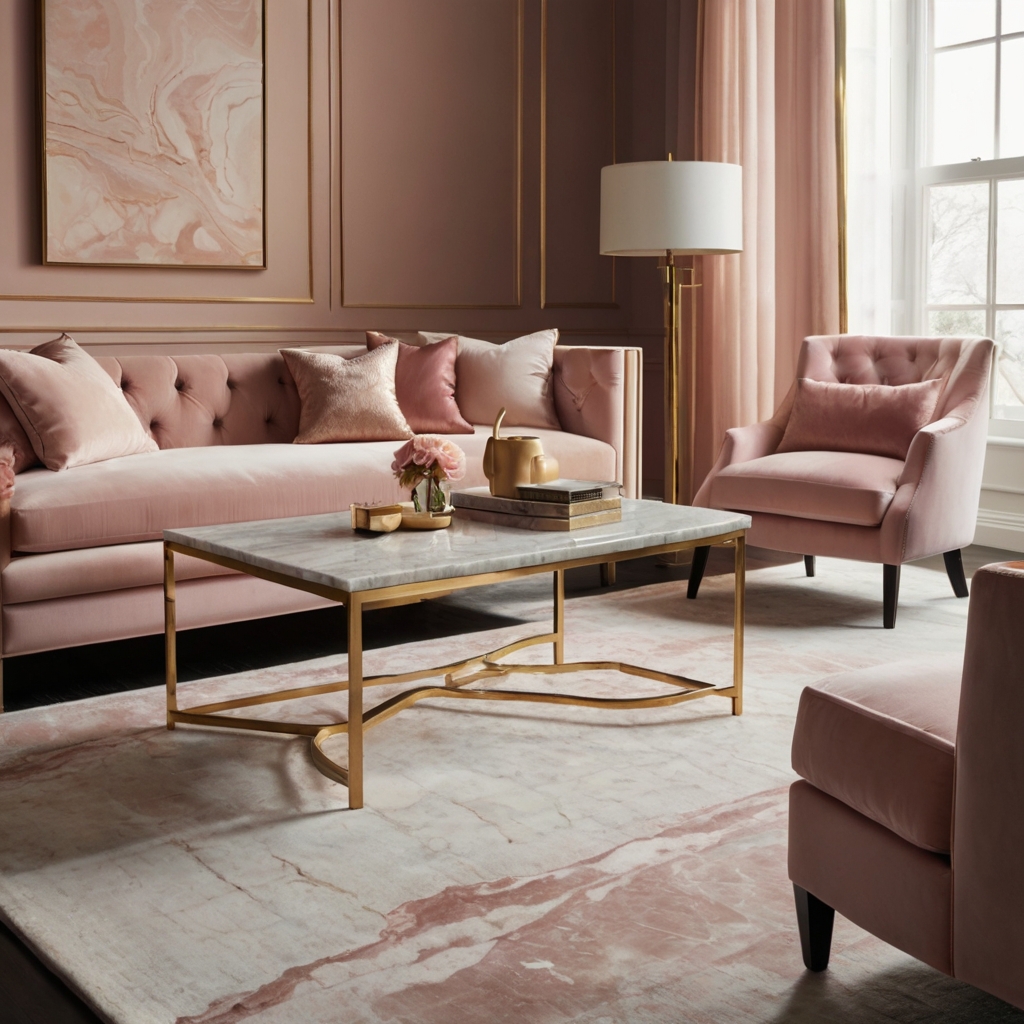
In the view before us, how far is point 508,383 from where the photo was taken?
14.0ft

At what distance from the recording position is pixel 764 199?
4.95 m

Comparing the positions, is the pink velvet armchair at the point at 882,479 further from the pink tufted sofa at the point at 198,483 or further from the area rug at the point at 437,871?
the area rug at the point at 437,871

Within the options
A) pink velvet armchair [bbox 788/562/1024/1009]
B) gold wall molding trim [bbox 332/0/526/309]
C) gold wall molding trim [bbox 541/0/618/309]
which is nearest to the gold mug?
pink velvet armchair [bbox 788/562/1024/1009]

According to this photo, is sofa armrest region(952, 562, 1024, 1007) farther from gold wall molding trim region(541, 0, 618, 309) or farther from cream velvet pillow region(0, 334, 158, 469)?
gold wall molding trim region(541, 0, 618, 309)

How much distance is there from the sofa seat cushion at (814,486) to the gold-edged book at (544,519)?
106 centimetres

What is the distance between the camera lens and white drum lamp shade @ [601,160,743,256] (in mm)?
4039

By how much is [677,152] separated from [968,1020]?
4450 millimetres

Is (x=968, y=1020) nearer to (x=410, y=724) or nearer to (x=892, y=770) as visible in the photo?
(x=892, y=770)

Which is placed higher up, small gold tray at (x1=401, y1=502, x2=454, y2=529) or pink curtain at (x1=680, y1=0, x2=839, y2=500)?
pink curtain at (x1=680, y1=0, x2=839, y2=500)

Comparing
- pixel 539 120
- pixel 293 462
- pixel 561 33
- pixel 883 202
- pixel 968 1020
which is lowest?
pixel 968 1020

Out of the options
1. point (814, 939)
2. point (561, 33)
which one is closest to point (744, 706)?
point (814, 939)

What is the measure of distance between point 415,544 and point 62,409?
135 centimetres

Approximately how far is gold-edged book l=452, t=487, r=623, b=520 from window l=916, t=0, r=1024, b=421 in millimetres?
2617

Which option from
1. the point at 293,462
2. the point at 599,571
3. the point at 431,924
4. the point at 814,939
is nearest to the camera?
the point at 814,939
